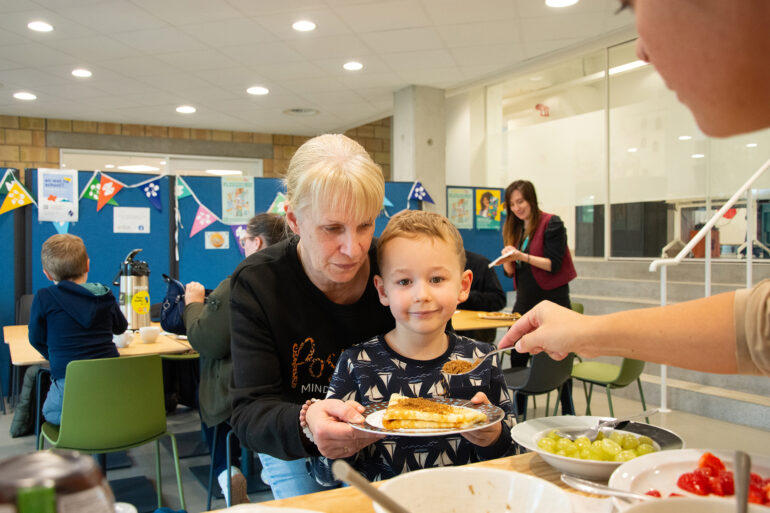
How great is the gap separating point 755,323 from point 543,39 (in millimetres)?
5565

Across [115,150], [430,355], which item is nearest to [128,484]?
[430,355]

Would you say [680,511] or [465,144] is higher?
[465,144]

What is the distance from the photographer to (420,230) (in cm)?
137

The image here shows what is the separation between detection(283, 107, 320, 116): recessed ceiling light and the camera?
826 cm

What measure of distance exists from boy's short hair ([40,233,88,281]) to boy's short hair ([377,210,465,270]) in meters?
2.50

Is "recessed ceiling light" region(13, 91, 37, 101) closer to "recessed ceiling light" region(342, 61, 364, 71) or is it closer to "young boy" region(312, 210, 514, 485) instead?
"recessed ceiling light" region(342, 61, 364, 71)

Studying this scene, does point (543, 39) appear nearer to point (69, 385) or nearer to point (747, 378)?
point (747, 378)

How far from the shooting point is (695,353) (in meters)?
0.79

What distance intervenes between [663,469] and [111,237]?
5.01m

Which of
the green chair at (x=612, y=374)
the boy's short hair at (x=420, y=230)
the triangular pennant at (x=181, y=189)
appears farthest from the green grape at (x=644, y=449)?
the triangular pennant at (x=181, y=189)

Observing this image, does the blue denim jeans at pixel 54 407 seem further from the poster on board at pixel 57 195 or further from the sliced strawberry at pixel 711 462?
the sliced strawberry at pixel 711 462

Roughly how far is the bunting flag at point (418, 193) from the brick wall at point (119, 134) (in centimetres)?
176

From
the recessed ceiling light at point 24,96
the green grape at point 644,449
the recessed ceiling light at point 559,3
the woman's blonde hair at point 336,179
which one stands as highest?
the recessed ceiling light at point 559,3

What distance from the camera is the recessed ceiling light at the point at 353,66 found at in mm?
6203
